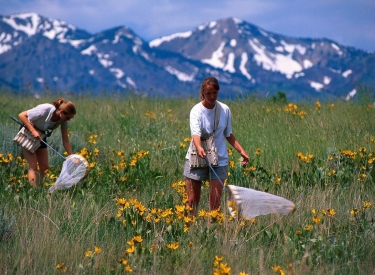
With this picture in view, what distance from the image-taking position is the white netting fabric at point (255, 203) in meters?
4.74

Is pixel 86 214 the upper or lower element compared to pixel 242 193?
lower

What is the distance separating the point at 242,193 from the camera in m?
4.75

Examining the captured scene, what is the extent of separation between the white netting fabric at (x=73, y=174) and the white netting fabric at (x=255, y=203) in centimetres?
189

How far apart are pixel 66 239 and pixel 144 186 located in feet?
7.27

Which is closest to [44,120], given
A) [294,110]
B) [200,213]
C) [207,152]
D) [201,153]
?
[207,152]

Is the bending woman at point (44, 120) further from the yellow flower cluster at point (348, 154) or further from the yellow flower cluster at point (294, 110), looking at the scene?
the yellow flower cluster at point (294, 110)

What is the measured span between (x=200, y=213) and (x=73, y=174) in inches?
76.1

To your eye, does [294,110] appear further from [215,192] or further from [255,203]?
[255,203]

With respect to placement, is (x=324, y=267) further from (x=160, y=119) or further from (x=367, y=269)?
(x=160, y=119)

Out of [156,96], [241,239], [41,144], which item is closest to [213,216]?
[241,239]

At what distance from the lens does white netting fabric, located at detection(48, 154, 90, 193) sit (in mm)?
6016

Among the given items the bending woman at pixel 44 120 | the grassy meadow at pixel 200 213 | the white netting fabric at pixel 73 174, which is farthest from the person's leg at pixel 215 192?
the bending woman at pixel 44 120

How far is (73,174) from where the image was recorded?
6090mm

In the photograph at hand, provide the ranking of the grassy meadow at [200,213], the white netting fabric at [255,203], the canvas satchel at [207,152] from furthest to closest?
the canvas satchel at [207,152] < the white netting fabric at [255,203] < the grassy meadow at [200,213]
